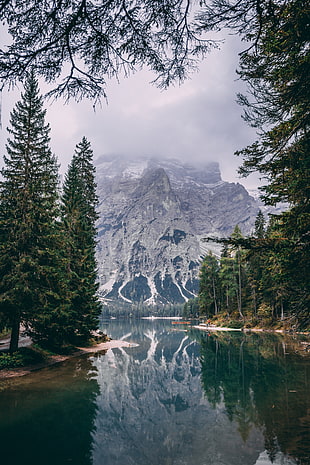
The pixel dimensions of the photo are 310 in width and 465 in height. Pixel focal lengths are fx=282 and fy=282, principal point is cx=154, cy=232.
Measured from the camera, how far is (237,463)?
6410 mm

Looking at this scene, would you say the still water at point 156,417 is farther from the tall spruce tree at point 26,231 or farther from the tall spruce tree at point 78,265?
the tall spruce tree at point 78,265

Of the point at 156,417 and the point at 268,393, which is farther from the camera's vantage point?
the point at 268,393

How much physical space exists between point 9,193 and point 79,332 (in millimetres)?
13422

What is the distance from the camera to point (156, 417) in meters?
10.1

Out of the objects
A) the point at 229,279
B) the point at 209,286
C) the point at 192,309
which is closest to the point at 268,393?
the point at 229,279

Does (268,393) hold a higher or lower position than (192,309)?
higher

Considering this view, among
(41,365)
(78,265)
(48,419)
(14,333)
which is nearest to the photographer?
(48,419)

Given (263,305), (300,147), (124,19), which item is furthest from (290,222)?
(263,305)

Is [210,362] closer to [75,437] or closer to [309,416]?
[309,416]

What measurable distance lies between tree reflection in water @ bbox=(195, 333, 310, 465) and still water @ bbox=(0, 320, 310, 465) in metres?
0.03

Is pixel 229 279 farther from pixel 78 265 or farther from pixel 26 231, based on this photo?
pixel 26 231

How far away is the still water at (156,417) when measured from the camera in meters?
6.84

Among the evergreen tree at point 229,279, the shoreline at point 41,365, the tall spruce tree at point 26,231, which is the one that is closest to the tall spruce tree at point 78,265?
the shoreline at point 41,365

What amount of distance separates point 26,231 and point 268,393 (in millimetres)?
14954
